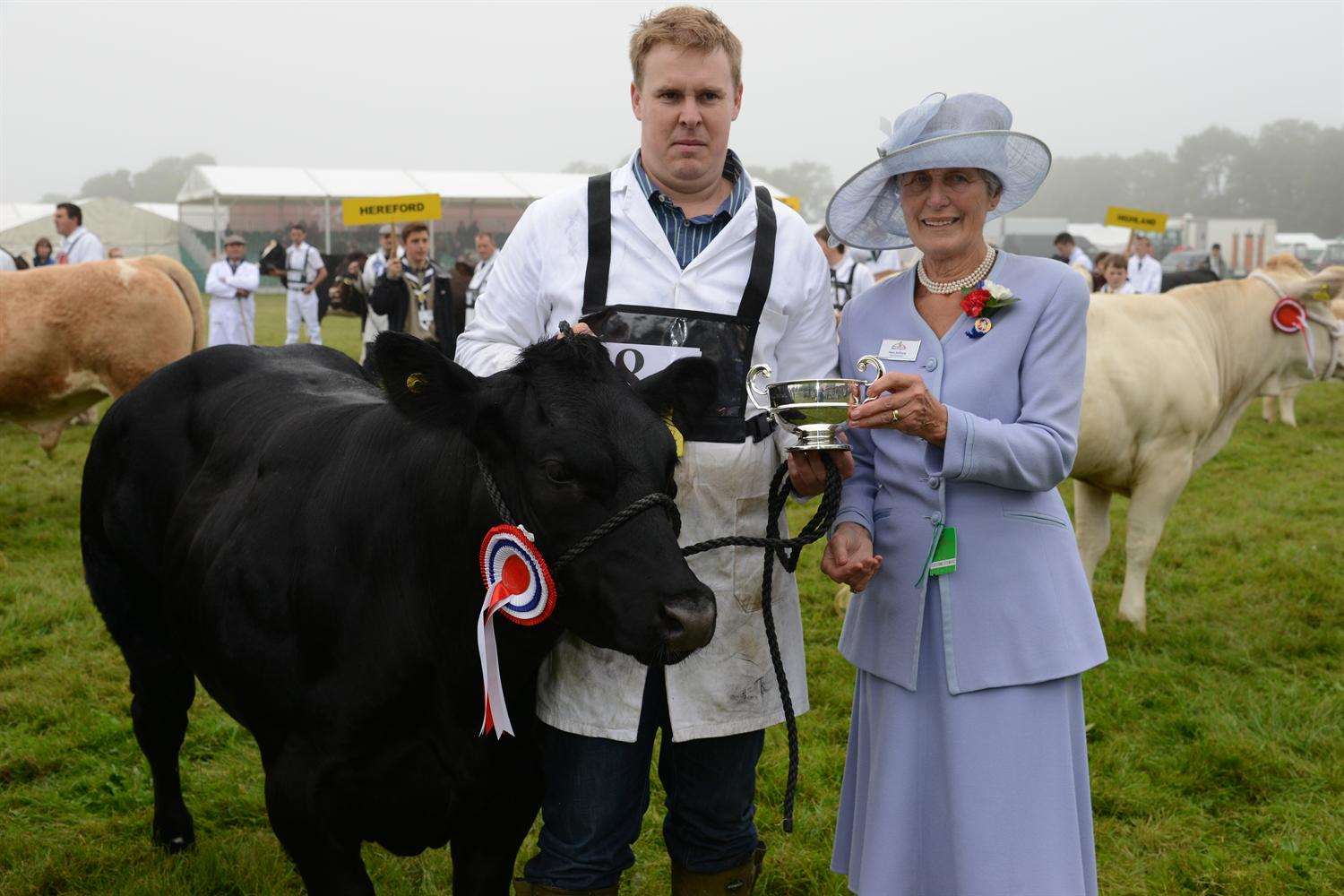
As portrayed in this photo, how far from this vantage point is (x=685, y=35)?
242cm

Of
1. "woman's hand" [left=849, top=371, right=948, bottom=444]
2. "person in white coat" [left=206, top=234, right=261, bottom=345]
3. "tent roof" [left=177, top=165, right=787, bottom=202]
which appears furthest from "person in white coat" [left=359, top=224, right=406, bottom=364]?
"tent roof" [left=177, top=165, right=787, bottom=202]

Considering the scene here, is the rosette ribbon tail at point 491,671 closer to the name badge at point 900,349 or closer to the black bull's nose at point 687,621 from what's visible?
the black bull's nose at point 687,621

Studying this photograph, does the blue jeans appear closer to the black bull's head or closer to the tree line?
the black bull's head

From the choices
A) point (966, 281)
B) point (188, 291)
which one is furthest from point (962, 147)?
point (188, 291)

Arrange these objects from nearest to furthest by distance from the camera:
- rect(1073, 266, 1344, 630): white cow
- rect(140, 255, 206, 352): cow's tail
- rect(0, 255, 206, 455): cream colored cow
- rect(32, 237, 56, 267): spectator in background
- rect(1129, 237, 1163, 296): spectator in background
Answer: rect(1073, 266, 1344, 630): white cow → rect(0, 255, 206, 455): cream colored cow → rect(140, 255, 206, 352): cow's tail → rect(1129, 237, 1163, 296): spectator in background → rect(32, 237, 56, 267): spectator in background

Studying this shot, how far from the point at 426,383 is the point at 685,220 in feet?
2.43

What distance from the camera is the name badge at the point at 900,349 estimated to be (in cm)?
246

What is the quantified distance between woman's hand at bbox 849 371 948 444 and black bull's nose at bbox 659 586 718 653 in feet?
1.66

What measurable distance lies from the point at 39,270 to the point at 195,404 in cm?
604

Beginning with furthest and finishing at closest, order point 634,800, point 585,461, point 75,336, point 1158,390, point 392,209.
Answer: point 392,209 < point 75,336 < point 1158,390 < point 634,800 < point 585,461

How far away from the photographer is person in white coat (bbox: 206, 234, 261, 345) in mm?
14539

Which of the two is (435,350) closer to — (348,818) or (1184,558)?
(348,818)

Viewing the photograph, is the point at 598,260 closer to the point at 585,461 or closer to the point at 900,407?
the point at 585,461

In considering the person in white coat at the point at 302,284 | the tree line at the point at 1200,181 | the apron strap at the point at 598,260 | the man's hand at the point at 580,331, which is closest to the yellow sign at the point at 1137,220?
the person in white coat at the point at 302,284
